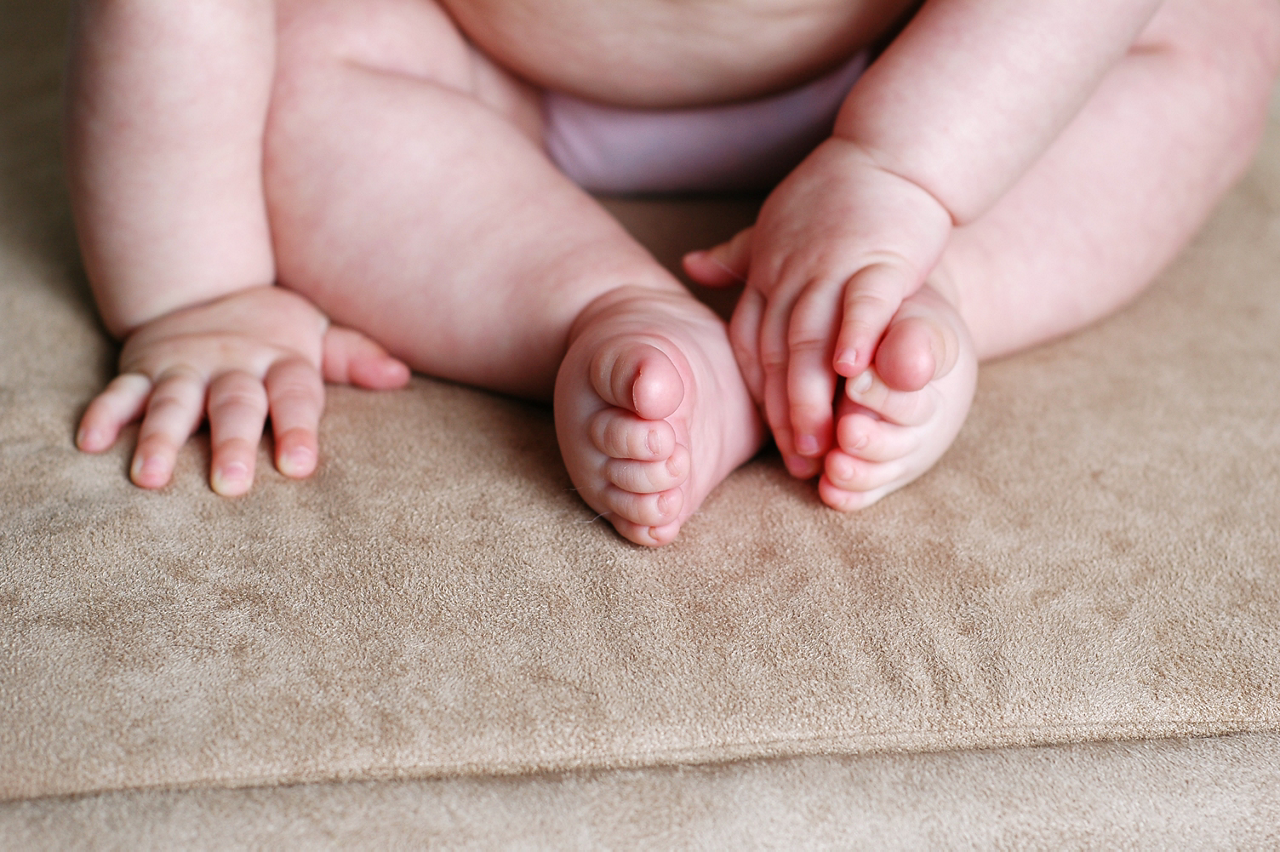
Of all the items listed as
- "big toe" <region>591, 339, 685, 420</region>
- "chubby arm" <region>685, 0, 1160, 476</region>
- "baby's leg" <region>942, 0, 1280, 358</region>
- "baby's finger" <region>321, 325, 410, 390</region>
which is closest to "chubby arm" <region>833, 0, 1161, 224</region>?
"chubby arm" <region>685, 0, 1160, 476</region>

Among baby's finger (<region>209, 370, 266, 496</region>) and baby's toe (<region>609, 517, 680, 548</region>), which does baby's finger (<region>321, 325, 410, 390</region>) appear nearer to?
baby's finger (<region>209, 370, 266, 496</region>)

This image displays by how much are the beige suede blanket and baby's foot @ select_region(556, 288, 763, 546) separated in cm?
3

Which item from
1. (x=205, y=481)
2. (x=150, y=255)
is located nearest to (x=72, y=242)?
(x=150, y=255)

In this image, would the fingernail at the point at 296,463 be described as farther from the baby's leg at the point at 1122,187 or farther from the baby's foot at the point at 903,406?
the baby's leg at the point at 1122,187

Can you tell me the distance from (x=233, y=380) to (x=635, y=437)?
0.96ft

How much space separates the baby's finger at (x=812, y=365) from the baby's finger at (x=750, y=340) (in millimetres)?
32

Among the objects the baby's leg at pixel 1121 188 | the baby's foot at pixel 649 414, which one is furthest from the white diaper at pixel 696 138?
the baby's foot at pixel 649 414

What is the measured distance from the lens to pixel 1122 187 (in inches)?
32.1

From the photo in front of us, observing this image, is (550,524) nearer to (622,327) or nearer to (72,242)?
(622,327)

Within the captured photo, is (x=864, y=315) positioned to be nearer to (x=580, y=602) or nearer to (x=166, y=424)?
(x=580, y=602)

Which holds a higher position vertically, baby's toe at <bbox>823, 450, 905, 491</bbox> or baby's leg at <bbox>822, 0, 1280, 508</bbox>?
baby's leg at <bbox>822, 0, 1280, 508</bbox>

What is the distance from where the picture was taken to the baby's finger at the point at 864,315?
0.56 m

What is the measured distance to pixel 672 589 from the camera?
547mm

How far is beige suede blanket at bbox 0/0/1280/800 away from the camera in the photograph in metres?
0.47
